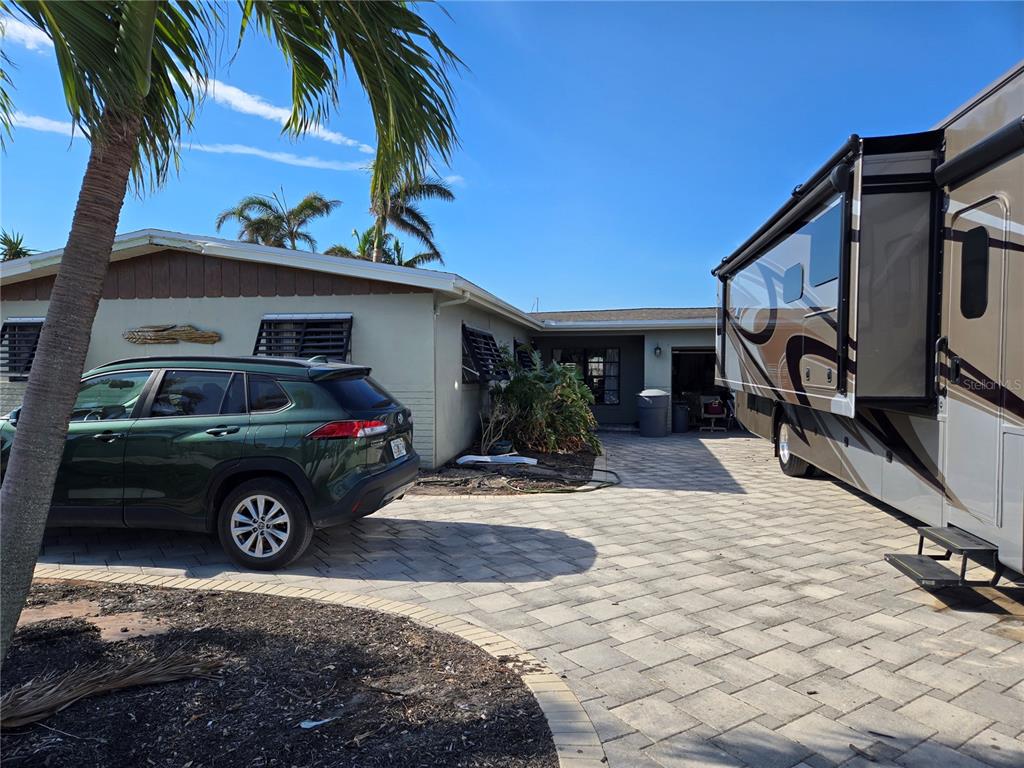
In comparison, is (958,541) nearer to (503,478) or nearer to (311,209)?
(503,478)

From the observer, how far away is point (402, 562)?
5.32 metres

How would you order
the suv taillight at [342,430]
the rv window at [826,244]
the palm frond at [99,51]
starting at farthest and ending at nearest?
1. the rv window at [826,244]
2. the suv taillight at [342,430]
3. the palm frond at [99,51]

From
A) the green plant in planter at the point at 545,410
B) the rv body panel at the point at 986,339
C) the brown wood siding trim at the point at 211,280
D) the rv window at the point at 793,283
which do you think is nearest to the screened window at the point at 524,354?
the green plant in planter at the point at 545,410

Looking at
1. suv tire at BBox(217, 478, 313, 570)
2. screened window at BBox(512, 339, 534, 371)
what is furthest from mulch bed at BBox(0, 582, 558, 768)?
screened window at BBox(512, 339, 534, 371)

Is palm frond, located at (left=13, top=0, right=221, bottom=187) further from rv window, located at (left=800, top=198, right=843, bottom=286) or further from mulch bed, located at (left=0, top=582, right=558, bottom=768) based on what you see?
rv window, located at (left=800, top=198, right=843, bottom=286)

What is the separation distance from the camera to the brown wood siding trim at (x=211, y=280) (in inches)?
388

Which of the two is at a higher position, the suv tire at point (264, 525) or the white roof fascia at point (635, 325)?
the white roof fascia at point (635, 325)

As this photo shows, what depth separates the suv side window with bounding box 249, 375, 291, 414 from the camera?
5230 mm

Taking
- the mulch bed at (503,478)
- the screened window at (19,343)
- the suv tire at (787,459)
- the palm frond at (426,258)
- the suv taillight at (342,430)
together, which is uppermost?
the palm frond at (426,258)

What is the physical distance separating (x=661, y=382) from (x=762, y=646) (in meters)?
13.9

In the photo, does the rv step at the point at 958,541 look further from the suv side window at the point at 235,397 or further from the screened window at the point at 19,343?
the screened window at the point at 19,343

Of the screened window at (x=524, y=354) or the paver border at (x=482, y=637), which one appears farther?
the screened window at (x=524, y=354)

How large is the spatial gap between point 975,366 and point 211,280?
10.0 m

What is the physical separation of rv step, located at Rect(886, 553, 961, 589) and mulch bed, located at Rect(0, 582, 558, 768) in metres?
3.03
